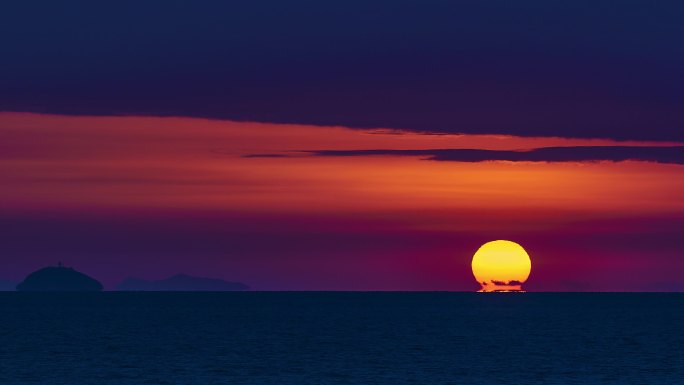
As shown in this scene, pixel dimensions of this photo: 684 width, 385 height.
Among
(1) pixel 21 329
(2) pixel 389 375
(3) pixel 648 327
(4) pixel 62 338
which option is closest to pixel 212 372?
(2) pixel 389 375

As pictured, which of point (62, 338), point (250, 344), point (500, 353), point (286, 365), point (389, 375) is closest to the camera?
point (389, 375)

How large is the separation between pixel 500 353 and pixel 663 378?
30110mm

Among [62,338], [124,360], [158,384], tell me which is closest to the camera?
[158,384]

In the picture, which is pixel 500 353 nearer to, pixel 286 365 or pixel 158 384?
pixel 286 365

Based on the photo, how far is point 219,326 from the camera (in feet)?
628

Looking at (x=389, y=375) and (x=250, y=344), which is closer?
(x=389, y=375)

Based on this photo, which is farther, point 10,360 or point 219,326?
point 219,326

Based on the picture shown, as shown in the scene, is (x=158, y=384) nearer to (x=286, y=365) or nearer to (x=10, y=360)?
(x=286, y=365)

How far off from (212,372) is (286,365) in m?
10.1

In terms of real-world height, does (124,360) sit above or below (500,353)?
below

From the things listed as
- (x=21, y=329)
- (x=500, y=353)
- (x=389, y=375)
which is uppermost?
(x=21, y=329)

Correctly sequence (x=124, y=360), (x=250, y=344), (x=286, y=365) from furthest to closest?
(x=250, y=344) → (x=124, y=360) → (x=286, y=365)

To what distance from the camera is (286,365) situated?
108 metres

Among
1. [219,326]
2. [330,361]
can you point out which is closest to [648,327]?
[219,326]
